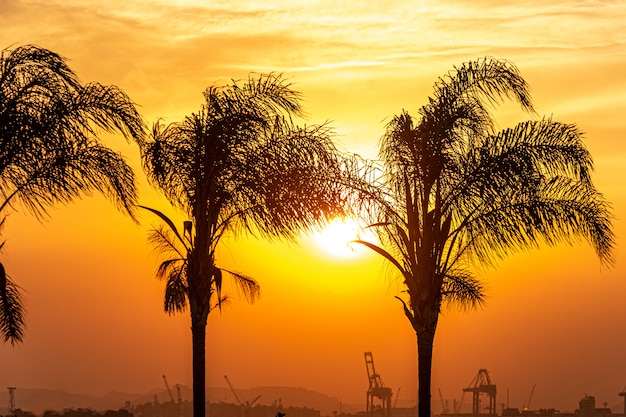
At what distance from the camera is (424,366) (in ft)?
101

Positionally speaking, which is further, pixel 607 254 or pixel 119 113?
pixel 607 254

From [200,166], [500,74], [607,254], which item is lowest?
[607,254]

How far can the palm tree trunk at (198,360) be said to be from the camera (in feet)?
97.7

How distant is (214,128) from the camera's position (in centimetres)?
2973

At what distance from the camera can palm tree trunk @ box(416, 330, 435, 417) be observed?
30906 millimetres

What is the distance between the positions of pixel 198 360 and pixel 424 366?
5777 millimetres

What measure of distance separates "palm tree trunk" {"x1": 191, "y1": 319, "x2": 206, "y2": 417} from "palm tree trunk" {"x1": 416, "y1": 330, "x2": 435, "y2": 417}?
5543 mm

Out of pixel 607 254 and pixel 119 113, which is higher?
pixel 119 113

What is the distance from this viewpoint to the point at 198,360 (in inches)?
1181

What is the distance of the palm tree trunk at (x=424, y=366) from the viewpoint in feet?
101

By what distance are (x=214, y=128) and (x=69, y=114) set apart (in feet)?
17.0

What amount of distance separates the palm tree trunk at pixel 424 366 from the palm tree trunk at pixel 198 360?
5543mm

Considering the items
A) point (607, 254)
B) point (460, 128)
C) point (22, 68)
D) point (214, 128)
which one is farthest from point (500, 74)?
point (22, 68)

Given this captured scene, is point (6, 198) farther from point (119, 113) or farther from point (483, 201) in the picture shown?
point (483, 201)
